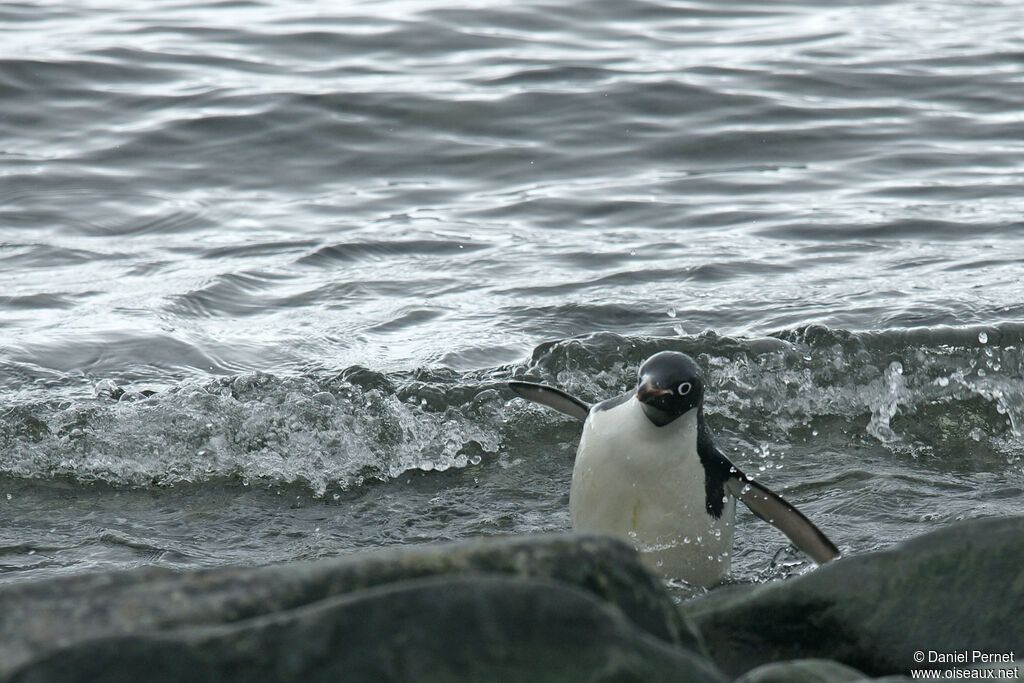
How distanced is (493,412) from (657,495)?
61.8 inches

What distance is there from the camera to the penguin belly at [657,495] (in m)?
4.04

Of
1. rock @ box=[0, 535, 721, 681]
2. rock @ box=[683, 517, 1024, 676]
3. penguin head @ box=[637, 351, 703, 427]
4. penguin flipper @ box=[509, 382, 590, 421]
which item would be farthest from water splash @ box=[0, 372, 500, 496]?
rock @ box=[0, 535, 721, 681]

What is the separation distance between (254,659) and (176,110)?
880 centimetres

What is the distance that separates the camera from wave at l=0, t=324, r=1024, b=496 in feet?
16.4

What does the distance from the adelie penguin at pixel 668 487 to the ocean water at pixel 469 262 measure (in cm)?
23

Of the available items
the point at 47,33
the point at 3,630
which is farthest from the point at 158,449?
the point at 47,33

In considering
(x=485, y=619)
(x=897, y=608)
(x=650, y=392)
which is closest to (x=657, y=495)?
(x=650, y=392)

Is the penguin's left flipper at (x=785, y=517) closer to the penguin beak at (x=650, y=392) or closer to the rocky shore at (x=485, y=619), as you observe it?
the penguin beak at (x=650, y=392)

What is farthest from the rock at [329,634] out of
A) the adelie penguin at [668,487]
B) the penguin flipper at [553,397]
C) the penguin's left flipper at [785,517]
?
the penguin flipper at [553,397]

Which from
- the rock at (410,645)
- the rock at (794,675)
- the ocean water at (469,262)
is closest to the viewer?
the rock at (410,645)

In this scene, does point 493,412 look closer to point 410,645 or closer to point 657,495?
point 657,495

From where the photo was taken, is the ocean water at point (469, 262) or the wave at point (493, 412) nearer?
the ocean water at point (469, 262)

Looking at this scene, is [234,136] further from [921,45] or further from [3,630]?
[3,630]

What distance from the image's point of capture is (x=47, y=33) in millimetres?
11570
